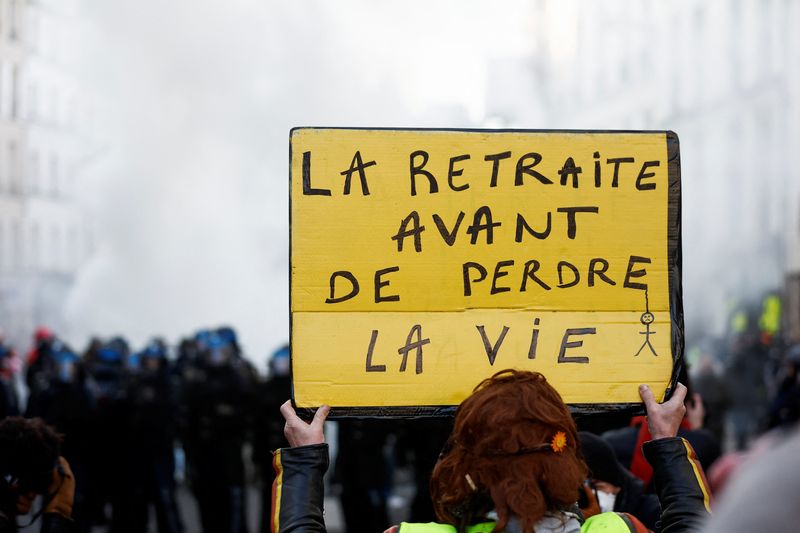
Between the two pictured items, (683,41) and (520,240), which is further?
(683,41)

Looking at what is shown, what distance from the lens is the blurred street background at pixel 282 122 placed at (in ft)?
90.0

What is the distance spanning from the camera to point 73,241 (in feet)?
131

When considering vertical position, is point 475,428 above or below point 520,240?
below

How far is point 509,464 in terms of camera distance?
223 cm

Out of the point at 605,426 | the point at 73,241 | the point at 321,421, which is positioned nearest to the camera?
the point at 321,421

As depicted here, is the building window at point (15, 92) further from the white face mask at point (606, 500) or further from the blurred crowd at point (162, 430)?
the white face mask at point (606, 500)

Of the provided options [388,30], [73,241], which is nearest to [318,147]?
[388,30]

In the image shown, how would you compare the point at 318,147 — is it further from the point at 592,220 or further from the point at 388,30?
the point at 388,30

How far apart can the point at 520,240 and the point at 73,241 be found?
38.3 metres

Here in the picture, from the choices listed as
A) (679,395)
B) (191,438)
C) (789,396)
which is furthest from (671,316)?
(191,438)

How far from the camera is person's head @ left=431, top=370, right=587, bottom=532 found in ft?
7.23

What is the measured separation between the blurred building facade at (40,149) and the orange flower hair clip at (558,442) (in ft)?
122

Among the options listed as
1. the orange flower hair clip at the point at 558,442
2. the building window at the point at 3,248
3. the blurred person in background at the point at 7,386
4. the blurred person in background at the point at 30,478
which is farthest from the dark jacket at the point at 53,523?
the building window at the point at 3,248

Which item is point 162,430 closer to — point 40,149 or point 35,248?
point 35,248
